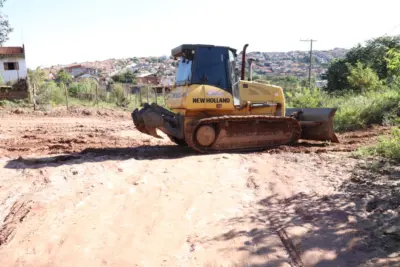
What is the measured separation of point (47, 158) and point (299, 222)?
17.5 feet

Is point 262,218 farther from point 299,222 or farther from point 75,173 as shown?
point 75,173

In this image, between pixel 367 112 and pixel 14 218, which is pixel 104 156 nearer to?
pixel 14 218

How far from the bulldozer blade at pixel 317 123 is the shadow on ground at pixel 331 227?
Answer: 4.21 meters

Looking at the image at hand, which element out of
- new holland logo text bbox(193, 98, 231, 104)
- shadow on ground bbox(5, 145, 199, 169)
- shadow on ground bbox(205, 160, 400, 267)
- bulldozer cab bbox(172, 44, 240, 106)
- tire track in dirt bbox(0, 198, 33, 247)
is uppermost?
bulldozer cab bbox(172, 44, 240, 106)

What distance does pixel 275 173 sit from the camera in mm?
6406

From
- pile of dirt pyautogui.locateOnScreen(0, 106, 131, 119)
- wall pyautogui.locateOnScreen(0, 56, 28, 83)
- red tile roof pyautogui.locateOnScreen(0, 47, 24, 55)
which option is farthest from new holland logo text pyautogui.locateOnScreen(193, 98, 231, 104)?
red tile roof pyautogui.locateOnScreen(0, 47, 24, 55)

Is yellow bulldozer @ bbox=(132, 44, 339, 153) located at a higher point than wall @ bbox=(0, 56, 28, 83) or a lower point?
lower

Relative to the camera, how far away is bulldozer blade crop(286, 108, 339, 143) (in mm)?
9344

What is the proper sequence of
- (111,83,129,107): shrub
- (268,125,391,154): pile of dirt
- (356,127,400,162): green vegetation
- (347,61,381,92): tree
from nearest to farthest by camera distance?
(356,127,400,162): green vegetation → (268,125,391,154): pile of dirt → (347,61,381,92): tree → (111,83,129,107): shrub

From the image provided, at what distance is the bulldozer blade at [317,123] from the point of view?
9.34 metres

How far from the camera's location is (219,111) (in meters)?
8.61

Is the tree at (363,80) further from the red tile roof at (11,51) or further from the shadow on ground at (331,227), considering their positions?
the red tile roof at (11,51)

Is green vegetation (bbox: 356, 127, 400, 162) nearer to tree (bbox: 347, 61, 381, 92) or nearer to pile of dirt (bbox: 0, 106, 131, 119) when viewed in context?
pile of dirt (bbox: 0, 106, 131, 119)

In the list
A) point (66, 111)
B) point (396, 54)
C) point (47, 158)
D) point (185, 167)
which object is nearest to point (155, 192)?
point (185, 167)
